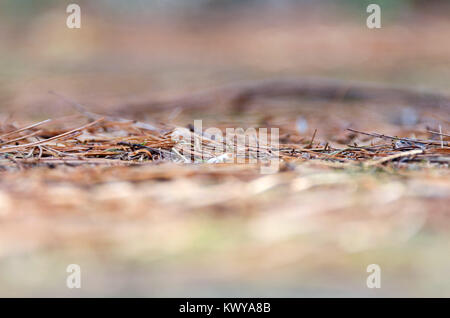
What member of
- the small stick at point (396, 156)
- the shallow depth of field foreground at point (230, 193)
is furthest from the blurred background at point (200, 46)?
the small stick at point (396, 156)

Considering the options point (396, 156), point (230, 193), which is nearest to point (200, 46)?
point (396, 156)

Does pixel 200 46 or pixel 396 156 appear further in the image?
pixel 200 46

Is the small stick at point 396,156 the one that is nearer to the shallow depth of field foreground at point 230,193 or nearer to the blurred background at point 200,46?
the shallow depth of field foreground at point 230,193

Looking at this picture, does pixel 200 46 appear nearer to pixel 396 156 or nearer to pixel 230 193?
pixel 396 156

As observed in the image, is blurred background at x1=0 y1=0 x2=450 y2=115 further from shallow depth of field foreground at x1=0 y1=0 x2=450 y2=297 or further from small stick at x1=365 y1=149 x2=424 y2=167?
small stick at x1=365 y1=149 x2=424 y2=167

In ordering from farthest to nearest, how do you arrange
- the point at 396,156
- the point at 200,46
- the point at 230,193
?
1. the point at 200,46
2. the point at 396,156
3. the point at 230,193

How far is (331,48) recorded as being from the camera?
4.15 m

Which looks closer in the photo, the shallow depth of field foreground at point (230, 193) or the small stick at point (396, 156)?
the shallow depth of field foreground at point (230, 193)

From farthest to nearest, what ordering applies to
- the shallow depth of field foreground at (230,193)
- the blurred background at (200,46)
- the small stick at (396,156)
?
the blurred background at (200,46) < the small stick at (396,156) < the shallow depth of field foreground at (230,193)

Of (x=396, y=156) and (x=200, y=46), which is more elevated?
(x=200, y=46)

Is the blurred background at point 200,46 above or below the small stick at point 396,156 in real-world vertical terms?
above

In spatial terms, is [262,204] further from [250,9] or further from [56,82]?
[250,9]
